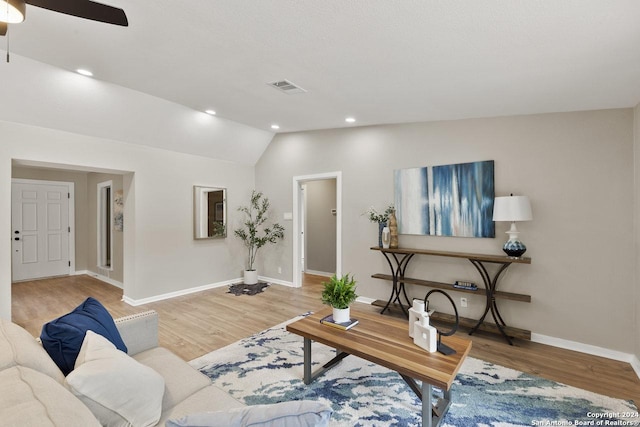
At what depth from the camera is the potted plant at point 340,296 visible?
7.76ft

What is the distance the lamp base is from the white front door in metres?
8.18

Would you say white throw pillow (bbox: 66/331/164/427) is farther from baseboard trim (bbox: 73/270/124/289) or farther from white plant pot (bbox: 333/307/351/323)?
baseboard trim (bbox: 73/270/124/289)

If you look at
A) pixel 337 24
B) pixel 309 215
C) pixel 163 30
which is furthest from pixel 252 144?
pixel 337 24

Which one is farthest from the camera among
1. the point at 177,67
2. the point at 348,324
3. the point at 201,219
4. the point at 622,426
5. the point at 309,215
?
the point at 309,215

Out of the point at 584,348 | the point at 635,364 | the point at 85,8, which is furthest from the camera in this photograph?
the point at 584,348

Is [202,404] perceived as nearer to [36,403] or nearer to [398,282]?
[36,403]

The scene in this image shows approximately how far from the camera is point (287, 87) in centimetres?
300

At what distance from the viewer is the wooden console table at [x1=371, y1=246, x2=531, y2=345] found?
3.18 m

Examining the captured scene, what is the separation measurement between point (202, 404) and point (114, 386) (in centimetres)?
41

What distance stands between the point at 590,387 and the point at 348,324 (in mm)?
1991

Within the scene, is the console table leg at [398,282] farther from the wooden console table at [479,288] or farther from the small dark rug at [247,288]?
the small dark rug at [247,288]

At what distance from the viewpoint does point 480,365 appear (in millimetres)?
2711

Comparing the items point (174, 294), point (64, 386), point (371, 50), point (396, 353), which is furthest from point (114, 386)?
point (174, 294)

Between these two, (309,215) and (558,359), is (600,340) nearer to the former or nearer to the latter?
(558,359)
